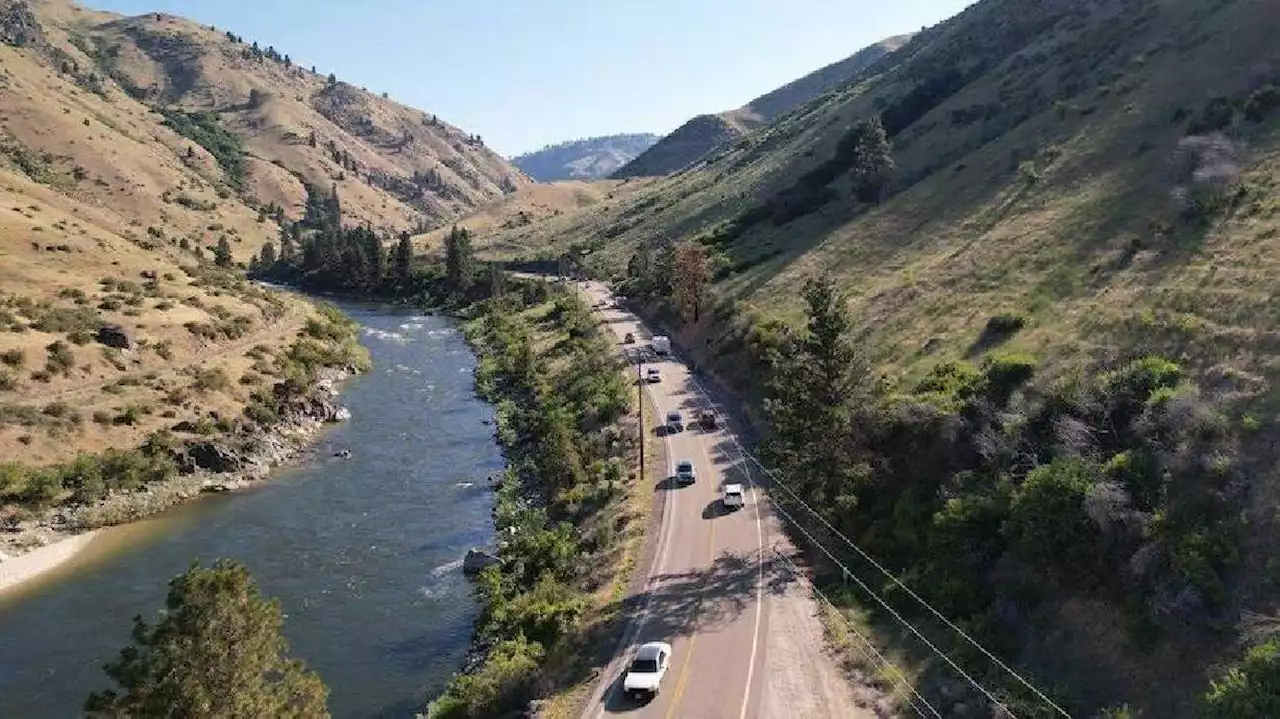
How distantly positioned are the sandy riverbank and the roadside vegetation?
22.7m

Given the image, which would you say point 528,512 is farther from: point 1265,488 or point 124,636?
point 1265,488

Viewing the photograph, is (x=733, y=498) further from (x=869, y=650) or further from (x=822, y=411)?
(x=869, y=650)

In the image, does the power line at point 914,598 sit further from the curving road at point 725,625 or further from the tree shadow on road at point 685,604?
the tree shadow on road at point 685,604

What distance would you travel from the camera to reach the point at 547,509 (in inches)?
2034

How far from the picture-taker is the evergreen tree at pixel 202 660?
63.6 ft

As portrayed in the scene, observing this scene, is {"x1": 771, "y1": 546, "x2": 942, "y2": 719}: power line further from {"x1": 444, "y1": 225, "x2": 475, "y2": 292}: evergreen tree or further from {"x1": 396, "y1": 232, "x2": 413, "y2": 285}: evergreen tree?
{"x1": 396, "y1": 232, "x2": 413, "y2": 285}: evergreen tree

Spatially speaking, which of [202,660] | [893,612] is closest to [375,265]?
[893,612]

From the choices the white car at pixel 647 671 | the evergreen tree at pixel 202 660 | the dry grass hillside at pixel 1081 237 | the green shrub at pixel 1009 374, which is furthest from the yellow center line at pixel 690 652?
the green shrub at pixel 1009 374

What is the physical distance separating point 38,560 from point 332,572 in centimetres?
1539

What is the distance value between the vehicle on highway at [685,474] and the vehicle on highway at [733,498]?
3708mm

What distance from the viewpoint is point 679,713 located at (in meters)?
26.8

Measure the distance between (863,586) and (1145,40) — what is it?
8724 cm

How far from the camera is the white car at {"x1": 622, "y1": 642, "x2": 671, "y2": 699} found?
27562 mm

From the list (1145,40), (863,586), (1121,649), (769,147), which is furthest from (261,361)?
(769,147)
